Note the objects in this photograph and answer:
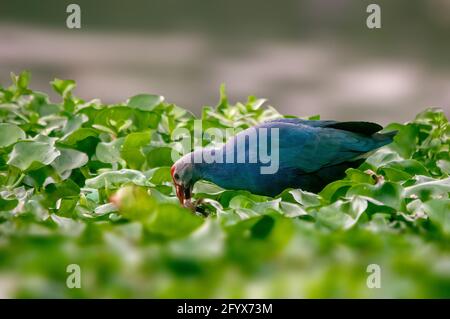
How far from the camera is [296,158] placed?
3.83 metres

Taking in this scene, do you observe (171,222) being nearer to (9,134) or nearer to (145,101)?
(9,134)

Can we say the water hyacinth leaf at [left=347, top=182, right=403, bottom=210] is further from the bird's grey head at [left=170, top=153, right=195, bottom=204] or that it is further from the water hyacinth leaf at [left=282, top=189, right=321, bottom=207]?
the bird's grey head at [left=170, top=153, right=195, bottom=204]

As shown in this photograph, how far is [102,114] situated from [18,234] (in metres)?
2.46

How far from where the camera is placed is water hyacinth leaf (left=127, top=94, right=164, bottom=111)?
4609 mm

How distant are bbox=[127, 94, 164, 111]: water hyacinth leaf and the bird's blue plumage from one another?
84 cm

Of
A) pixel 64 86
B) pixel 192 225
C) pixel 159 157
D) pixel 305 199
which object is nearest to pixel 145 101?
Result: pixel 64 86

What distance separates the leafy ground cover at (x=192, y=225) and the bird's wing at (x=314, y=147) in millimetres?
129

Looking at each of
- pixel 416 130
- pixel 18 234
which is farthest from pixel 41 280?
pixel 416 130

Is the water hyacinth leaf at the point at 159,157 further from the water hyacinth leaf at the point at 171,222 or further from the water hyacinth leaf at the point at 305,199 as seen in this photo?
the water hyacinth leaf at the point at 171,222

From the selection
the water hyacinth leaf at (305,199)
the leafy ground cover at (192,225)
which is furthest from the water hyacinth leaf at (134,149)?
the water hyacinth leaf at (305,199)

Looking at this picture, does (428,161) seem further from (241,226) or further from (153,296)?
(153,296)

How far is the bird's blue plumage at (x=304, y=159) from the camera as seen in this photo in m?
3.82

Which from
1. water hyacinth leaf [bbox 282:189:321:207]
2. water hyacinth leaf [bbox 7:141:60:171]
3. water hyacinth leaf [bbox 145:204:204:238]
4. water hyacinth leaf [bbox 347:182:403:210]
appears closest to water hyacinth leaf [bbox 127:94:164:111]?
water hyacinth leaf [bbox 7:141:60:171]

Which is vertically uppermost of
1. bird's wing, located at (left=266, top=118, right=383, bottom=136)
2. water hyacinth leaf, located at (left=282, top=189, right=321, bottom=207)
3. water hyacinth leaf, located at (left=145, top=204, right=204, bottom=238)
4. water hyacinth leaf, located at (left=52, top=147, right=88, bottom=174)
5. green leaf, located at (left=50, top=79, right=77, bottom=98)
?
green leaf, located at (left=50, top=79, right=77, bottom=98)
